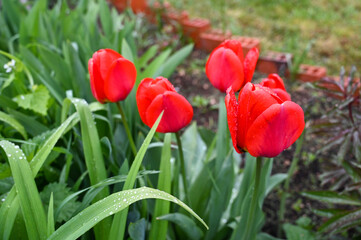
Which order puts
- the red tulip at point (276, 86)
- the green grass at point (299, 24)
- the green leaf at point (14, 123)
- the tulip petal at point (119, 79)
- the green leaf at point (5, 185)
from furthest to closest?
the green grass at point (299, 24) < the green leaf at point (14, 123) < the green leaf at point (5, 185) < the tulip petal at point (119, 79) < the red tulip at point (276, 86)

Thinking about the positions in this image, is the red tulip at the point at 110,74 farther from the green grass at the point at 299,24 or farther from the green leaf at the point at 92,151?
the green grass at the point at 299,24

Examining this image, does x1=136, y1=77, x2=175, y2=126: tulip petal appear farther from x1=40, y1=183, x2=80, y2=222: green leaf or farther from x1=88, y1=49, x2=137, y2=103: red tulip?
x1=40, y1=183, x2=80, y2=222: green leaf

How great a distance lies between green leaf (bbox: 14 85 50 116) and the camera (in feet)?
4.54

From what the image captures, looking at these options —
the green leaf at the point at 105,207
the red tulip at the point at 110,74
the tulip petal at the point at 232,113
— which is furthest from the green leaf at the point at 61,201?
the tulip petal at the point at 232,113

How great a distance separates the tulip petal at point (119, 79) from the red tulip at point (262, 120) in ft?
1.13

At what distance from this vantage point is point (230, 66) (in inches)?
40.4

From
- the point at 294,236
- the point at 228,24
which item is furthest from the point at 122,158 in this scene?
the point at 228,24

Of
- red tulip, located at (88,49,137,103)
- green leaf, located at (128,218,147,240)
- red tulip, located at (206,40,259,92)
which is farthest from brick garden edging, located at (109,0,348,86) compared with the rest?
green leaf, located at (128,218,147,240)

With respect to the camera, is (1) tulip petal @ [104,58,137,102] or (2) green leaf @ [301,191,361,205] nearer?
(1) tulip petal @ [104,58,137,102]

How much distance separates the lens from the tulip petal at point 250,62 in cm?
105

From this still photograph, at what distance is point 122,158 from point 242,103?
766mm

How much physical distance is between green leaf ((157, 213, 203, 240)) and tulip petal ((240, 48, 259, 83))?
17.9 inches

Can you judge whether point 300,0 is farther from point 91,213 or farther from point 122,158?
point 91,213

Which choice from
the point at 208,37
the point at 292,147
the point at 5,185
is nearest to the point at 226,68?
the point at 5,185
